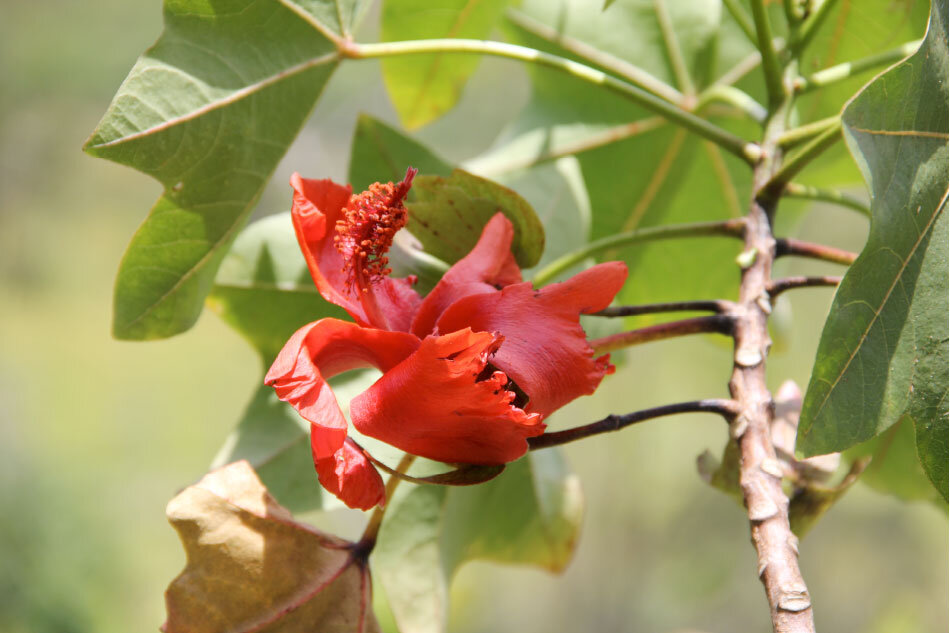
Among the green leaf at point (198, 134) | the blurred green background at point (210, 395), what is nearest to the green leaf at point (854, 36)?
the green leaf at point (198, 134)

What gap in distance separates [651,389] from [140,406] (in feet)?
8.47

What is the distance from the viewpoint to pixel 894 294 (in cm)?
47

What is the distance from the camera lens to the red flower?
412 mm

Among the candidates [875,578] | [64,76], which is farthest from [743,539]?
[64,76]

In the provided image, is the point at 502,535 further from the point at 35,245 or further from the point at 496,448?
the point at 35,245

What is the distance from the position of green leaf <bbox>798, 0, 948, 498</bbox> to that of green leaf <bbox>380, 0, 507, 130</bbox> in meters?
0.48

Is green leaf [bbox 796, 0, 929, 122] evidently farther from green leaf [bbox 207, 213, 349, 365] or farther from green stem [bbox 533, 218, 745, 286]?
green leaf [bbox 207, 213, 349, 365]

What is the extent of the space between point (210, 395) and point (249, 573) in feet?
14.1

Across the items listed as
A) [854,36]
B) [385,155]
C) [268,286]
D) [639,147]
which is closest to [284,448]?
[268,286]

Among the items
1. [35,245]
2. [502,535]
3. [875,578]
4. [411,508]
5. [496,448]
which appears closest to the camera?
[496,448]

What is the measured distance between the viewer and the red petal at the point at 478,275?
19.2 inches

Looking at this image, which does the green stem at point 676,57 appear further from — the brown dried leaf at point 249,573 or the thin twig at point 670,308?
the brown dried leaf at point 249,573

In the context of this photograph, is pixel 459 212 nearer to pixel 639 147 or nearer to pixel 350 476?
pixel 350 476

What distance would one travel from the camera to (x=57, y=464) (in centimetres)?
334
